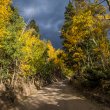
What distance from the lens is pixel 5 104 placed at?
26250 millimetres

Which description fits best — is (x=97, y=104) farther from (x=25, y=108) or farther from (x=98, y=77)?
(x=25, y=108)

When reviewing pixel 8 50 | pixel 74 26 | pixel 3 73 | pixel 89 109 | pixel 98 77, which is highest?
pixel 74 26

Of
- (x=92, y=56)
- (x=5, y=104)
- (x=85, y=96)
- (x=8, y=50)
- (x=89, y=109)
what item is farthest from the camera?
(x=92, y=56)

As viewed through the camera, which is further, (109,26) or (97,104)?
(97,104)

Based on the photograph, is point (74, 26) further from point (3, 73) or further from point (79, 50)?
point (3, 73)

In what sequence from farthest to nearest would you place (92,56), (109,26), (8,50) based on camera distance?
(92,56) < (8,50) < (109,26)

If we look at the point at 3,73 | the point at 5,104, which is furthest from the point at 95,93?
the point at 3,73

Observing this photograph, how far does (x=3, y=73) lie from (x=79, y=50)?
1220 centimetres

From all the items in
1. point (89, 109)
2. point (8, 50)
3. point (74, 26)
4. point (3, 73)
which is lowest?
point (89, 109)

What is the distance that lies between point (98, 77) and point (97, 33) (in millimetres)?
7869

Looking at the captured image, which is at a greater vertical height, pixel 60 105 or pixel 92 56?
pixel 92 56

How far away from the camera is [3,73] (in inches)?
1280

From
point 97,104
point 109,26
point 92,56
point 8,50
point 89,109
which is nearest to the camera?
point 109,26

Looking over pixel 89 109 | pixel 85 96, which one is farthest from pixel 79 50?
pixel 89 109
